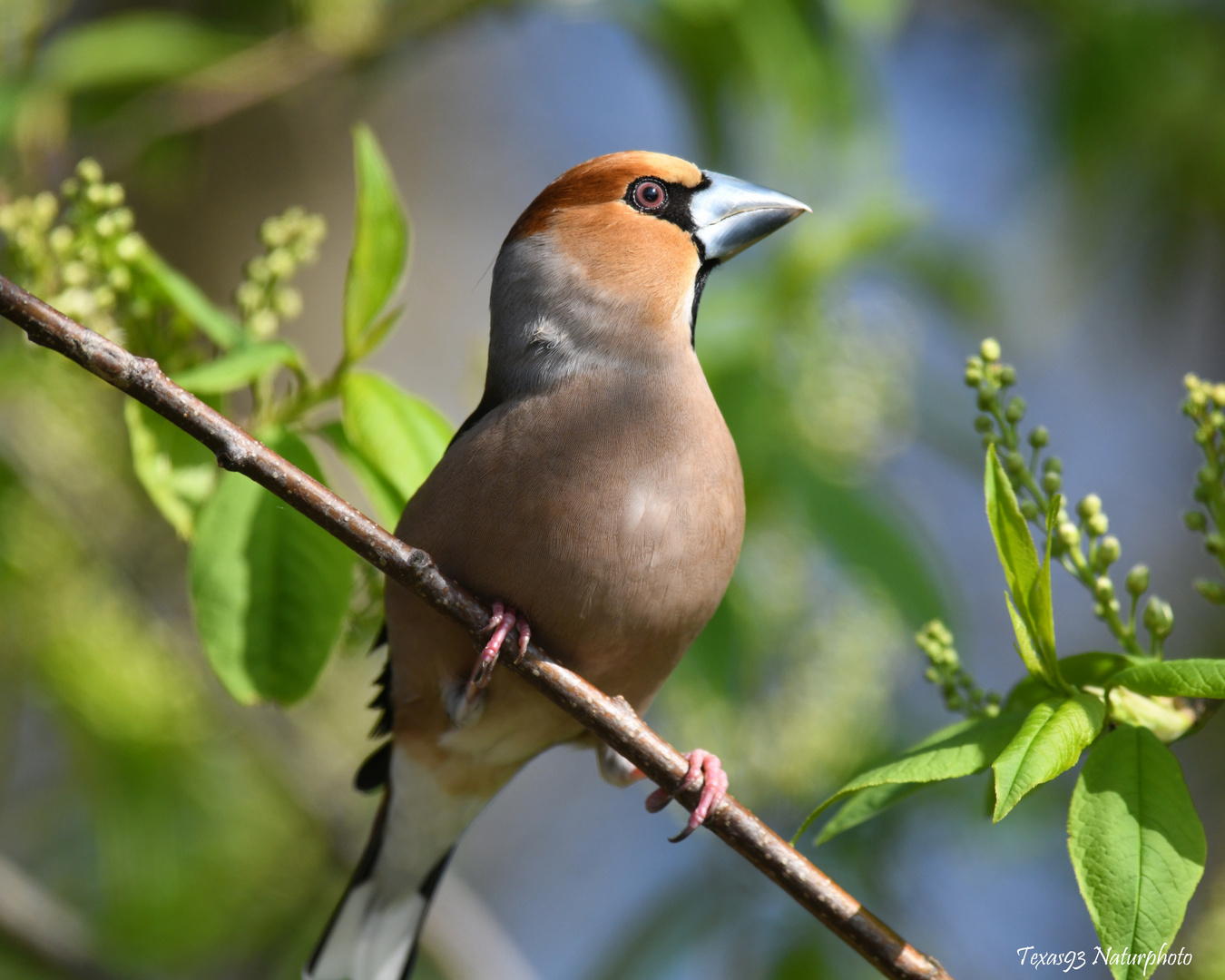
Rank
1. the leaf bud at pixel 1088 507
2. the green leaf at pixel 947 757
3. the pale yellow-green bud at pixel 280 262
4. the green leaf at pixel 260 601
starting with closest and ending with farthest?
the green leaf at pixel 947 757 → the leaf bud at pixel 1088 507 → the green leaf at pixel 260 601 → the pale yellow-green bud at pixel 280 262

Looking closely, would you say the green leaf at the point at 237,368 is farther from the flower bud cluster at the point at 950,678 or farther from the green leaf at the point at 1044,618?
the green leaf at the point at 1044,618

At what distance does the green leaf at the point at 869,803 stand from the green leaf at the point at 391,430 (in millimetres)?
1141

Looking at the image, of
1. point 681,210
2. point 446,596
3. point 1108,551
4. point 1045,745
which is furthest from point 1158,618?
point 681,210

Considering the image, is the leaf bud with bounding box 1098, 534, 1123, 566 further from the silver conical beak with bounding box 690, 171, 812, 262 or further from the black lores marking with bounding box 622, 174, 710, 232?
the black lores marking with bounding box 622, 174, 710, 232

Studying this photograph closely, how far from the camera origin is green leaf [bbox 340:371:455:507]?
2553 mm

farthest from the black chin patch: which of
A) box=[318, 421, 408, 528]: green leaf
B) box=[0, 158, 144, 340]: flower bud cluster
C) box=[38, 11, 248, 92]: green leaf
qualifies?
box=[38, 11, 248, 92]: green leaf

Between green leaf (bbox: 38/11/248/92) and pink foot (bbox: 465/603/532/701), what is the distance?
2450mm

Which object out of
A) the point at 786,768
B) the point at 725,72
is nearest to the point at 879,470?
the point at 786,768

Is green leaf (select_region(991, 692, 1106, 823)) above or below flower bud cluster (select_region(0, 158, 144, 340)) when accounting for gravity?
below

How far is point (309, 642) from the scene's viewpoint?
249 cm

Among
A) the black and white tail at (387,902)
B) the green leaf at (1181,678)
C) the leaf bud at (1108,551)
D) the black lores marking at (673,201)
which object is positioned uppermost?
the black lores marking at (673,201)

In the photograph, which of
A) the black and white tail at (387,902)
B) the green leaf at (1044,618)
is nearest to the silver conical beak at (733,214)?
the green leaf at (1044,618)

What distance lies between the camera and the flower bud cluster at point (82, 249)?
2.67m

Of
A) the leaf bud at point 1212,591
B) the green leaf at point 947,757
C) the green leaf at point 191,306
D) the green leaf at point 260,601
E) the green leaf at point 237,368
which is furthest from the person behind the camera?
the green leaf at point 191,306
